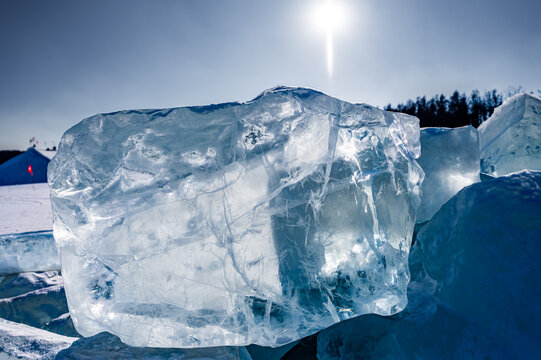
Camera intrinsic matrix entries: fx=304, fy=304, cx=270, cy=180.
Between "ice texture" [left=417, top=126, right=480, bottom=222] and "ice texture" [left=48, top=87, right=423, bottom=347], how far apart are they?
2.25 feet

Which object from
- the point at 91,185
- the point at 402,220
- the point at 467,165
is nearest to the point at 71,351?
the point at 91,185

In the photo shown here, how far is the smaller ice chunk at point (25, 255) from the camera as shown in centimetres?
229

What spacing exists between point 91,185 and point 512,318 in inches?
56.8

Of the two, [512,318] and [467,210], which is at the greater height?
[467,210]

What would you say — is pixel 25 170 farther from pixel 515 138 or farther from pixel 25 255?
pixel 515 138

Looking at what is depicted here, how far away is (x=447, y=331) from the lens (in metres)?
1.02

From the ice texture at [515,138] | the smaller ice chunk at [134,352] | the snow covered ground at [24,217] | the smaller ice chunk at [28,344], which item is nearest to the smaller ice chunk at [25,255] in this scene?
the snow covered ground at [24,217]

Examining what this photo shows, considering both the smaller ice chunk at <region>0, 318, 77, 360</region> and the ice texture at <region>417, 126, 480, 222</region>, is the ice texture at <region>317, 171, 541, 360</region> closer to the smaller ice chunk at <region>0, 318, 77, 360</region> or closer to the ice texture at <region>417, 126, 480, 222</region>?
the ice texture at <region>417, 126, 480, 222</region>

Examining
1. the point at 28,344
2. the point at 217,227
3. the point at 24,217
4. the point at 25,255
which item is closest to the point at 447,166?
the point at 217,227

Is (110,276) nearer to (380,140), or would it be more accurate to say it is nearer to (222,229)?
(222,229)

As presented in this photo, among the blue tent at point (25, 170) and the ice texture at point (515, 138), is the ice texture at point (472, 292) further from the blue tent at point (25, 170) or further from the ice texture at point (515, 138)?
the blue tent at point (25, 170)

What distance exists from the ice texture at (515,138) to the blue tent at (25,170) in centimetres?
1444

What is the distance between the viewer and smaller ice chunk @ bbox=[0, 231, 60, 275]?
7.53 ft

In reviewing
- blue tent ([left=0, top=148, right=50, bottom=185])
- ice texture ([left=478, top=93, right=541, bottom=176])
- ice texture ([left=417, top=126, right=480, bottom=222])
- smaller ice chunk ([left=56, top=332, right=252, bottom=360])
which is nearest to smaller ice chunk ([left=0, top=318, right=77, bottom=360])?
smaller ice chunk ([left=56, top=332, right=252, bottom=360])
